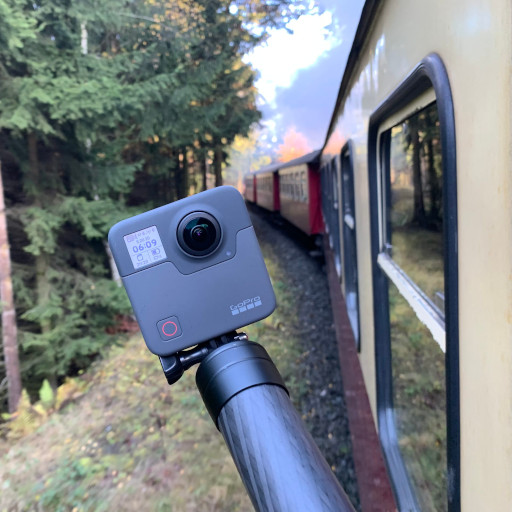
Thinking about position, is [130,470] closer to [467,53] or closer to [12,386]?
[12,386]

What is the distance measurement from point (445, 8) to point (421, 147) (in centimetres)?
61

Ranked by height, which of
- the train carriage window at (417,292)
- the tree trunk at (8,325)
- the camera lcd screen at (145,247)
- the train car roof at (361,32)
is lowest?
the tree trunk at (8,325)

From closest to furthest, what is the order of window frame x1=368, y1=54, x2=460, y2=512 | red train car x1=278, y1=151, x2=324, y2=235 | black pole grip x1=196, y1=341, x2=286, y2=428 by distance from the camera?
black pole grip x1=196, y1=341, x2=286, y2=428
window frame x1=368, y1=54, x2=460, y2=512
red train car x1=278, y1=151, x2=324, y2=235

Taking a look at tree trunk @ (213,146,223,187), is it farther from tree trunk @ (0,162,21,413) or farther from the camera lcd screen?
the camera lcd screen

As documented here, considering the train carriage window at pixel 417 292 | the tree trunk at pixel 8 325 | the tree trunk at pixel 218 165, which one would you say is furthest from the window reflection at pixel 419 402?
the tree trunk at pixel 218 165

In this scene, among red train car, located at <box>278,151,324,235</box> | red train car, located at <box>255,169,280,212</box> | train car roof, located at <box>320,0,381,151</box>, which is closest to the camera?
train car roof, located at <box>320,0,381,151</box>

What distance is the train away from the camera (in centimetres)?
71

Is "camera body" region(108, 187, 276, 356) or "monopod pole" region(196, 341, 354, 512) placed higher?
"camera body" region(108, 187, 276, 356)

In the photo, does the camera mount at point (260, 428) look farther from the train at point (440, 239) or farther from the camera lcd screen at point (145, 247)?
the train at point (440, 239)

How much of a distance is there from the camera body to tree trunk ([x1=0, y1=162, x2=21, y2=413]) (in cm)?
624

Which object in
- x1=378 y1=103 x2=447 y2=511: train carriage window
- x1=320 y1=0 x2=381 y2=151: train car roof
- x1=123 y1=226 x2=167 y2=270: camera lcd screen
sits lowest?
x1=378 y1=103 x2=447 y2=511: train carriage window

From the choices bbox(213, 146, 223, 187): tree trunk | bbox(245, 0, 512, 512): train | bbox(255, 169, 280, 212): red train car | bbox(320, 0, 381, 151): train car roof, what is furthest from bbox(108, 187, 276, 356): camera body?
Answer: bbox(255, 169, 280, 212): red train car

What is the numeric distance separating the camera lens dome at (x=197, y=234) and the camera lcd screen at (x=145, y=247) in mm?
43

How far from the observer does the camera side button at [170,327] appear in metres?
0.82
